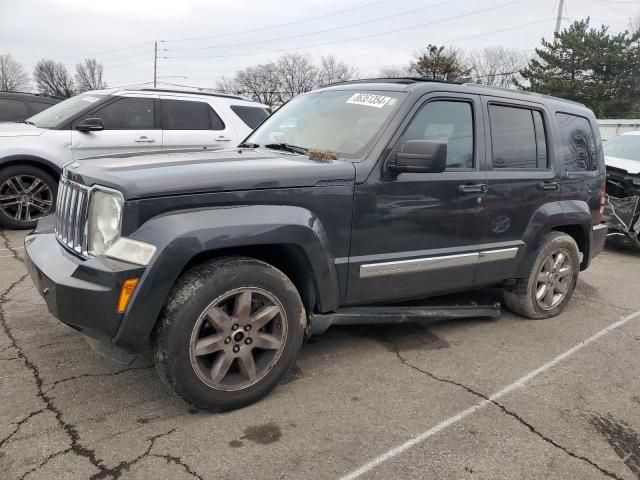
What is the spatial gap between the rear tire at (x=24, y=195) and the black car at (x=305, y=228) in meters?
3.70

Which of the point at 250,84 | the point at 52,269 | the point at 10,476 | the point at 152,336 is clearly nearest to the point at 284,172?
the point at 152,336

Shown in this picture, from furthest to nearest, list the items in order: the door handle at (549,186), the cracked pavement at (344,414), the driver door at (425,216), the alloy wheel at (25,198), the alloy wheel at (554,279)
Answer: the alloy wheel at (25,198), the alloy wheel at (554,279), the door handle at (549,186), the driver door at (425,216), the cracked pavement at (344,414)

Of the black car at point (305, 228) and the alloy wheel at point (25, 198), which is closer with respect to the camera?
the black car at point (305, 228)

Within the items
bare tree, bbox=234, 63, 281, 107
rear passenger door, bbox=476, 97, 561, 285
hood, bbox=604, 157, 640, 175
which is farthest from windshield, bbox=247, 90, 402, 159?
bare tree, bbox=234, 63, 281, 107

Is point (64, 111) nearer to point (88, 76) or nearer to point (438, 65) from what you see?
point (438, 65)

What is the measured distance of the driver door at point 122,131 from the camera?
23.0ft

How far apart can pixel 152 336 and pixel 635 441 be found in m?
2.69

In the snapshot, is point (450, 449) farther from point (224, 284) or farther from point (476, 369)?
point (224, 284)

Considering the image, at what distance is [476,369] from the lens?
362cm

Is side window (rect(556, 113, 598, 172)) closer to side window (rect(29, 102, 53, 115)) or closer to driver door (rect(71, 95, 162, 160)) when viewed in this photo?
driver door (rect(71, 95, 162, 160))

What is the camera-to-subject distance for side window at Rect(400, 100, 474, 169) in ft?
11.7

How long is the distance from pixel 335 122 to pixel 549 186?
1.97m

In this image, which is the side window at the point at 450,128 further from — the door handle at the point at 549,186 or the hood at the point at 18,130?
the hood at the point at 18,130

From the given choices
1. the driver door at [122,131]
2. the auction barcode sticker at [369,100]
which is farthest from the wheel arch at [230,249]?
the driver door at [122,131]
